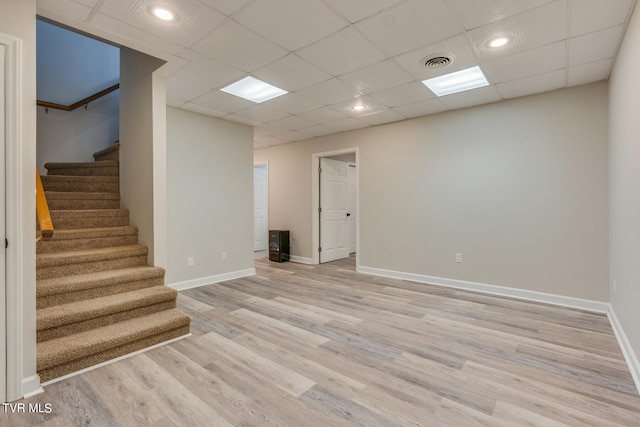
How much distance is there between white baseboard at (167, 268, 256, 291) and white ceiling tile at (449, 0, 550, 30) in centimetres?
→ 432

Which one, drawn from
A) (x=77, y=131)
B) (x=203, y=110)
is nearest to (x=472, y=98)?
(x=203, y=110)

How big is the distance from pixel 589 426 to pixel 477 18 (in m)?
2.65

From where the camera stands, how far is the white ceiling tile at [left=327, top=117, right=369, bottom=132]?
4895mm

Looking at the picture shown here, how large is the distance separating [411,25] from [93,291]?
338 centimetres

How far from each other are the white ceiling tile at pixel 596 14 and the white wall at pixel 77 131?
5992 mm

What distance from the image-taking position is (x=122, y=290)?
274 cm

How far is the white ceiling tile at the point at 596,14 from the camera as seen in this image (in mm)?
2062

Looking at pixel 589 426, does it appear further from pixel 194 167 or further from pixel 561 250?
pixel 194 167

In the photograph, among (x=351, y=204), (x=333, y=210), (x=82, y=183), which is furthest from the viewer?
(x=351, y=204)

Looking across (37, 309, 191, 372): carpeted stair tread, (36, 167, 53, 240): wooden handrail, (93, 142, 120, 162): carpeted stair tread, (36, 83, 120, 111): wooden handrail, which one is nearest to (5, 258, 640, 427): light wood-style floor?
(37, 309, 191, 372): carpeted stair tread

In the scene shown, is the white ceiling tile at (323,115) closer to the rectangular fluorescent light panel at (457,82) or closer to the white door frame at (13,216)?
the rectangular fluorescent light panel at (457,82)

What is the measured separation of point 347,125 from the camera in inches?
202

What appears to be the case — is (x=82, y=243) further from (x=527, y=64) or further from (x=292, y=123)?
(x=527, y=64)

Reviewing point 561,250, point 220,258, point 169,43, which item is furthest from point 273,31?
point 561,250
